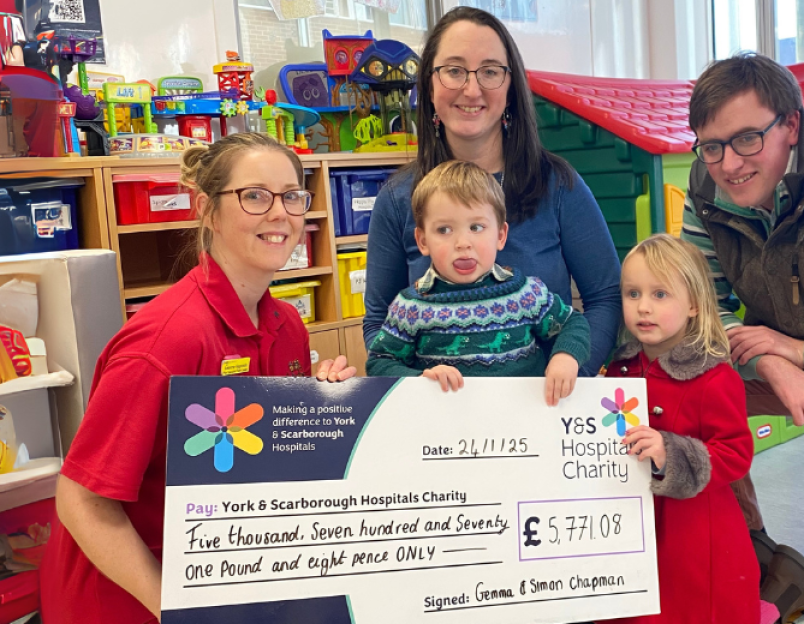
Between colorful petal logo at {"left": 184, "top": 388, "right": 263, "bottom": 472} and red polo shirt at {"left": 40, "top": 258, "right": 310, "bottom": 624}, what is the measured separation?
7cm

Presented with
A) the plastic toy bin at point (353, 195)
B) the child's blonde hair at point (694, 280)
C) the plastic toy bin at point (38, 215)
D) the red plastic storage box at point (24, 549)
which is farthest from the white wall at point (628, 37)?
the red plastic storage box at point (24, 549)

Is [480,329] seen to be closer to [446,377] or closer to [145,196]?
[446,377]

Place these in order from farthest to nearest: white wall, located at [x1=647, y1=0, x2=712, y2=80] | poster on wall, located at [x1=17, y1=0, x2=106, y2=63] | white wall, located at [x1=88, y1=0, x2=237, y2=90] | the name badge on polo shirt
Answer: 1. white wall, located at [x1=647, y1=0, x2=712, y2=80]
2. white wall, located at [x1=88, y1=0, x2=237, y2=90]
3. poster on wall, located at [x1=17, y1=0, x2=106, y2=63]
4. the name badge on polo shirt

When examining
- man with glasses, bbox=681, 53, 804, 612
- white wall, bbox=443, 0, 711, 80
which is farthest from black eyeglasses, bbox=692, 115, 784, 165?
white wall, bbox=443, 0, 711, 80

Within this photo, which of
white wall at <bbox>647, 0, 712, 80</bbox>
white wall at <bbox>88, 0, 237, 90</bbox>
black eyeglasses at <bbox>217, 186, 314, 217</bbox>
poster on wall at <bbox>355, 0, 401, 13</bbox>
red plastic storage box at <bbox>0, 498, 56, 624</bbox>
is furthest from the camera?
white wall at <bbox>647, 0, 712, 80</bbox>

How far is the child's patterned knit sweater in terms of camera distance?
63.5 inches

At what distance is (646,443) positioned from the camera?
1503mm

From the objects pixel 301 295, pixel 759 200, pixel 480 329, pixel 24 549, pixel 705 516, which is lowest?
pixel 24 549

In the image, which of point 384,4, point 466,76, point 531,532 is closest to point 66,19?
point 384,4

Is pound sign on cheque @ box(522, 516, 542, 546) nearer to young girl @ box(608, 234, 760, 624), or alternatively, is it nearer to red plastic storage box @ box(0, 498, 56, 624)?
young girl @ box(608, 234, 760, 624)

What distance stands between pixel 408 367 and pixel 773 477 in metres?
2.29

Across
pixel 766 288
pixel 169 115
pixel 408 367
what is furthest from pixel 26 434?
pixel 766 288

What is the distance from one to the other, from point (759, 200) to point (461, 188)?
79 centimetres

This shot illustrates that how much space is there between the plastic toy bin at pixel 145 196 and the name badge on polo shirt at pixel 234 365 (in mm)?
1709
